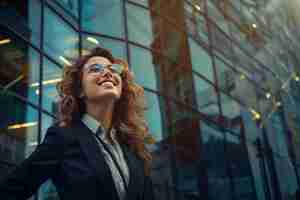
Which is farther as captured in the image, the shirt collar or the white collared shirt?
the shirt collar

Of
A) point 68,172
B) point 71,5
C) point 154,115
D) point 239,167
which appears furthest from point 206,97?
point 68,172

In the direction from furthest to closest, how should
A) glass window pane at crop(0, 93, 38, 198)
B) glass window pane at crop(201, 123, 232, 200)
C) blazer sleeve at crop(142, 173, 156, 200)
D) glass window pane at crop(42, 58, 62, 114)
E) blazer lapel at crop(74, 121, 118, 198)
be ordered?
glass window pane at crop(201, 123, 232, 200) < glass window pane at crop(42, 58, 62, 114) < glass window pane at crop(0, 93, 38, 198) < blazer sleeve at crop(142, 173, 156, 200) < blazer lapel at crop(74, 121, 118, 198)

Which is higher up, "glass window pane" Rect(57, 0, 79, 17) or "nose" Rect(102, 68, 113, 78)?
"glass window pane" Rect(57, 0, 79, 17)

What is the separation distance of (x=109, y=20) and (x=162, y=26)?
209cm

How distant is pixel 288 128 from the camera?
19.3 meters

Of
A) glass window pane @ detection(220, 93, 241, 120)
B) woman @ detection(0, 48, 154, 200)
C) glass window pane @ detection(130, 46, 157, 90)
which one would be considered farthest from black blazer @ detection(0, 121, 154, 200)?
glass window pane @ detection(220, 93, 241, 120)

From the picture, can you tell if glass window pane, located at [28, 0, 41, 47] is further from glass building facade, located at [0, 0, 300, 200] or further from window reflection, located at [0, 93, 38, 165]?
window reflection, located at [0, 93, 38, 165]

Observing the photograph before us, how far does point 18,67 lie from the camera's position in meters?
8.23

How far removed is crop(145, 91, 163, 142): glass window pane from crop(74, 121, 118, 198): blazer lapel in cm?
886

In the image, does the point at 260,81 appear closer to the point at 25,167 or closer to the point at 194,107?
the point at 194,107

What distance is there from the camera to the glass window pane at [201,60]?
43.4 feet

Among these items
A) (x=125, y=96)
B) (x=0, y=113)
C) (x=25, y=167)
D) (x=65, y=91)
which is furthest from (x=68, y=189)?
(x=0, y=113)

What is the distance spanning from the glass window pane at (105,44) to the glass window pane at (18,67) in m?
1.88

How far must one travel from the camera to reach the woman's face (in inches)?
78.9
